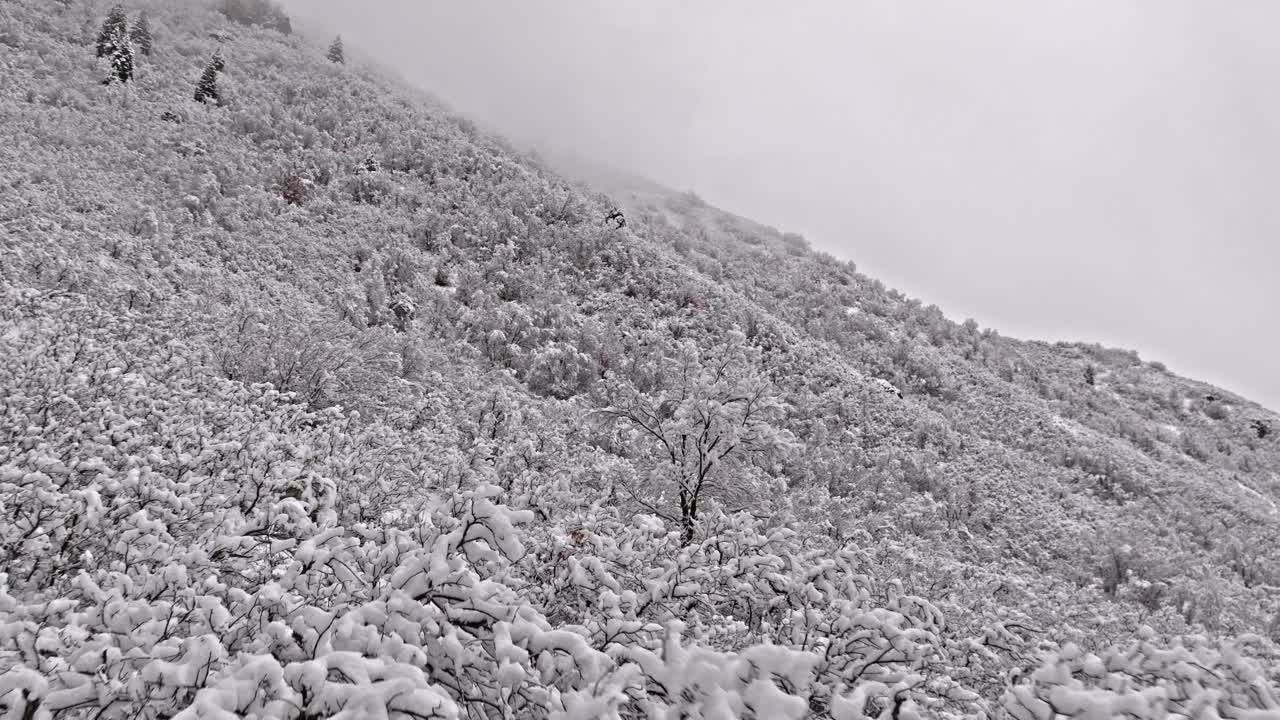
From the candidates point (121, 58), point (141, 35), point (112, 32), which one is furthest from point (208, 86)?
point (141, 35)

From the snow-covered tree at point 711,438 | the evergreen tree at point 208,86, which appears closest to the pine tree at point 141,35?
the evergreen tree at point 208,86

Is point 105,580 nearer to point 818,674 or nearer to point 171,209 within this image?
point 818,674

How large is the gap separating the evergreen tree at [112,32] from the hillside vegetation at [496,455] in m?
0.12

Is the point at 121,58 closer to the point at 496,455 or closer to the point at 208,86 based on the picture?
the point at 208,86

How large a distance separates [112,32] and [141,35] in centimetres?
198

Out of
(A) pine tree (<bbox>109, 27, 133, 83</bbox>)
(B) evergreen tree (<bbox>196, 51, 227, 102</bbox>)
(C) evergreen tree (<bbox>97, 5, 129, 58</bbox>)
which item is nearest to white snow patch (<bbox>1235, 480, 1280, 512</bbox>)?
(B) evergreen tree (<bbox>196, 51, 227, 102</bbox>)

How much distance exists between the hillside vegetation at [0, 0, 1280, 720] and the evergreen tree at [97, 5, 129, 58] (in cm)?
12

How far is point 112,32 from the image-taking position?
20.7 metres

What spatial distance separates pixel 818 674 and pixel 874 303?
25271 millimetres

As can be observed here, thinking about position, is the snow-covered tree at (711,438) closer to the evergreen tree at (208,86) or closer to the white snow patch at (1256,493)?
the evergreen tree at (208,86)

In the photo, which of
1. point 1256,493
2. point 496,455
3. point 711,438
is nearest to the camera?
point 711,438

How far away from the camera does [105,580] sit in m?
3.10

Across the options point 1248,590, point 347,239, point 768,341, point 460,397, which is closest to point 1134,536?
point 1248,590

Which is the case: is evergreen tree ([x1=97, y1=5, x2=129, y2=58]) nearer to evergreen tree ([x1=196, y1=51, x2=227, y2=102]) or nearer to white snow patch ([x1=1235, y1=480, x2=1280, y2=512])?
evergreen tree ([x1=196, y1=51, x2=227, y2=102])
